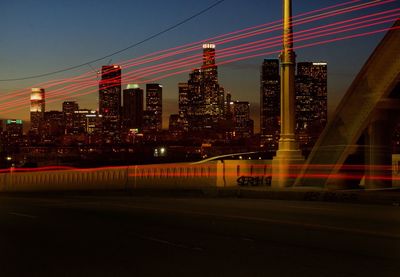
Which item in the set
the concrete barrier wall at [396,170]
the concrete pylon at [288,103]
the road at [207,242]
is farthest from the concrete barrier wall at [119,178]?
the road at [207,242]

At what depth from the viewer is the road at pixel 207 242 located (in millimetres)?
9047

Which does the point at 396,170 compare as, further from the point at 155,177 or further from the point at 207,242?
the point at 207,242

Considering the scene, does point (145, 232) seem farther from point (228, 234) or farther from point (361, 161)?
point (361, 161)

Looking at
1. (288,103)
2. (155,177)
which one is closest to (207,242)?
(288,103)

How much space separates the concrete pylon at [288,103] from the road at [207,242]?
4426mm

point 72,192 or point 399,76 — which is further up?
point 399,76

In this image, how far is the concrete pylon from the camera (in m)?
21.9

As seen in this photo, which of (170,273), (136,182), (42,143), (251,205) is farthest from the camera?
(42,143)

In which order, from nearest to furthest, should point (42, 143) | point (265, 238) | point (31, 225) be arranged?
point (265, 238) < point (31, 225) < point (42, 143)

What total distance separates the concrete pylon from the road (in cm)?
443

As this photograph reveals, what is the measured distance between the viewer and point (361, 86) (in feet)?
70.3

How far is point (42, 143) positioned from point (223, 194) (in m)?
118

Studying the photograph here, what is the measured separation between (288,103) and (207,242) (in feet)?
37.5

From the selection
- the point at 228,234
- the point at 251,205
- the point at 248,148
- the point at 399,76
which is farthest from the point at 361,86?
the point at 248,148
